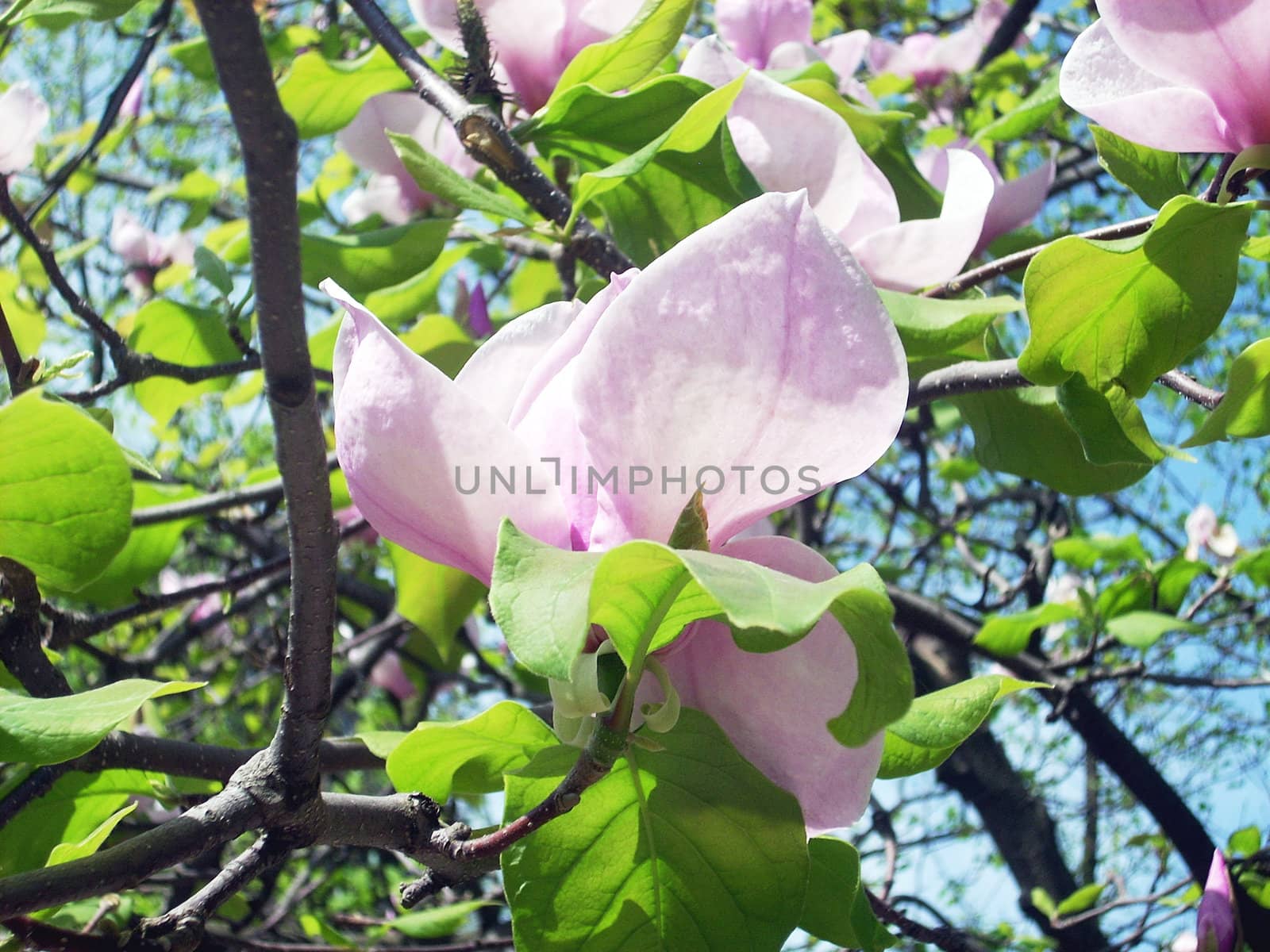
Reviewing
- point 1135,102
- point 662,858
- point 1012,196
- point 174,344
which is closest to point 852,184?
point 1135,102

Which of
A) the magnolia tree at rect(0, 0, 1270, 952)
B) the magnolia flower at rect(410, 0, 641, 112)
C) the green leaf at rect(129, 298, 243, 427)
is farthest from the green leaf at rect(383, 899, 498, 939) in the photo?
the magnolia flower at rect(410, 0, 641, 112)

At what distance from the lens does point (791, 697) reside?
0.46m

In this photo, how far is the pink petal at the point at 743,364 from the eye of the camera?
0.41 meters

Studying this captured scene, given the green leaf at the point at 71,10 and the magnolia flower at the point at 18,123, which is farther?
the magnolia flower at the point at 18,123

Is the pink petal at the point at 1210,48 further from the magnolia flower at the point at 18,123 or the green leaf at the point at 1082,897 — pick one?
the green leaf at the point at 1082,897

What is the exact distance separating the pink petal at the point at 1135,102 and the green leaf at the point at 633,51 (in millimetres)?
278

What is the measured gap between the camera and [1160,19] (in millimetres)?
593

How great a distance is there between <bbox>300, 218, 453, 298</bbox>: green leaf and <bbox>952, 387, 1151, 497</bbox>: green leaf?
44cm

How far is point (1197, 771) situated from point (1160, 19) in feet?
14.1

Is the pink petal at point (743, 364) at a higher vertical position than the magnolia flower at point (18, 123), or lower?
lower

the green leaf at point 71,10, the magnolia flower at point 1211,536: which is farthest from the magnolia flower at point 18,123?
the magnolia flower at point 1211,536

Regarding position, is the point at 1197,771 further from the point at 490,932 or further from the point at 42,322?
the point at 42,322

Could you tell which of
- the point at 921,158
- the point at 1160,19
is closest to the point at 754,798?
the point at 1160,19

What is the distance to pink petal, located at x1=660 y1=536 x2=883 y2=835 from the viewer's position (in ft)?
1.49
